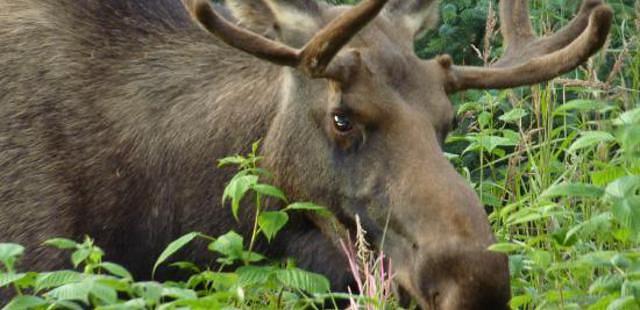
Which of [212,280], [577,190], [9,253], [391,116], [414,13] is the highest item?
[414,13]

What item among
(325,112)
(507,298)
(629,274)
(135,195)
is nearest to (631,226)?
(629,274)

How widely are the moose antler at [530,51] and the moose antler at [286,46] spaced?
0.59 metres

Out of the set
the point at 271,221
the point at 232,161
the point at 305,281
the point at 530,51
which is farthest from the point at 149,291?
the point at 530,51

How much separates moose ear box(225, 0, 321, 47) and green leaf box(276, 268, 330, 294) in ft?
3.63

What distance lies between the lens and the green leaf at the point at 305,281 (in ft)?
17.2

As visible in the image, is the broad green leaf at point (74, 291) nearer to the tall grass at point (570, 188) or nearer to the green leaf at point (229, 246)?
the green leaf at point (229, 246)

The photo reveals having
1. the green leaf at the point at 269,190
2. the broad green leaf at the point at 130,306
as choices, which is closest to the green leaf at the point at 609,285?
the green leaf at the point at 269,190

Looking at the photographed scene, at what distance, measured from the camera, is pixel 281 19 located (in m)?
6.09

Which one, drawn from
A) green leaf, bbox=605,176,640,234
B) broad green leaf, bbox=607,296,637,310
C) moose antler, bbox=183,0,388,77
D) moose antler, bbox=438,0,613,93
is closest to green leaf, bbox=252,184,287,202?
moose antler, bbox=183,0,388,77

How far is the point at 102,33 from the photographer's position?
6598mm

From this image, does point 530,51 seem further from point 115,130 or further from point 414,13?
point 115,130

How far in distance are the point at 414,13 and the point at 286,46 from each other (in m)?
0.91

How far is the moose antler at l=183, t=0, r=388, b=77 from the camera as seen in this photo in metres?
5.48

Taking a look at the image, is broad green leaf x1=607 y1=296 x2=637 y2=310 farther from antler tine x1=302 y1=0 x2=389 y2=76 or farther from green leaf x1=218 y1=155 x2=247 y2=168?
green leaf x1=218 y1=155 x2=247 y2=168
